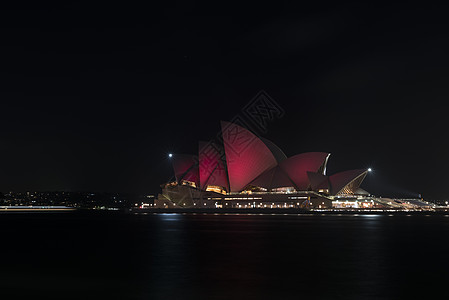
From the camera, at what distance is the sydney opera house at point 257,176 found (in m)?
96.4

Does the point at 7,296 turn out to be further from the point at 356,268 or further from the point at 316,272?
the point at 356,268

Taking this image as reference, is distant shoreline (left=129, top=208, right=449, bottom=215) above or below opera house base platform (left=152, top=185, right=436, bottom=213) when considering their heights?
below

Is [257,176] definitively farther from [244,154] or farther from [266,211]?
[266,211]

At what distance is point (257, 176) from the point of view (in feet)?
334

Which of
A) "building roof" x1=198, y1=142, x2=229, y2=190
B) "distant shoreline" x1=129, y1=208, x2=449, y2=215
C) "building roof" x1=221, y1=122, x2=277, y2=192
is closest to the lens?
"building roof" x1=221, y1=122, x2=277, y2=192

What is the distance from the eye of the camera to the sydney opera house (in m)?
96.4

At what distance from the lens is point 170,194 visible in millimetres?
119188

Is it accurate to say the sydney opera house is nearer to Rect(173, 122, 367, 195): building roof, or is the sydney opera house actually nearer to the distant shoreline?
Rect(173, 122, 367, 195): building roof

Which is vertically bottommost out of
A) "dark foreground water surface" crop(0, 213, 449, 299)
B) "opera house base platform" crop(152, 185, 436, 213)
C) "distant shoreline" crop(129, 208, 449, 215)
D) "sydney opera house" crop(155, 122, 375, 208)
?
"dark foreground water surface" crop(0, 213, 449, 299)

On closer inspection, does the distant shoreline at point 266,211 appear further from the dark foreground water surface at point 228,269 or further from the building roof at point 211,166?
the dark foreground water surface at point 228,269

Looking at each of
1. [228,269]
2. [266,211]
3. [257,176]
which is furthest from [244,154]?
[228,269]

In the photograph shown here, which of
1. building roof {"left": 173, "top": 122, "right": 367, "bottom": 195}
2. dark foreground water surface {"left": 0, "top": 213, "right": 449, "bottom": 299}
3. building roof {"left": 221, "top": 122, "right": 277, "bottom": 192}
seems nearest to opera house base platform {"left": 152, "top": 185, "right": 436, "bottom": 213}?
building roof {"left": 173, "top": 122, "right": 367, "bottom": 195}

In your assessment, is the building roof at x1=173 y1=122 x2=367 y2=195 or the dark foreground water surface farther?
the building roof at x1=173 y1=122 x2=367 y2=195

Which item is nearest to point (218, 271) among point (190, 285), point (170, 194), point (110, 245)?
point (190, 285)
